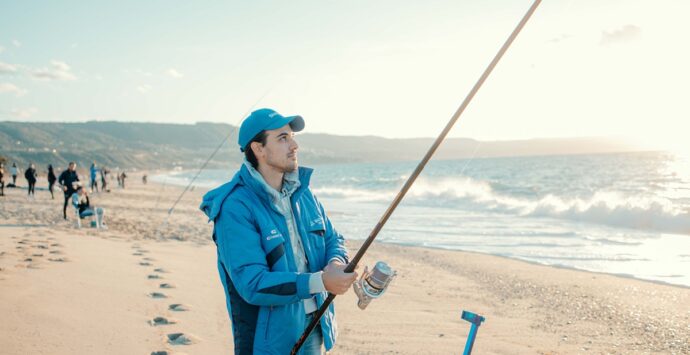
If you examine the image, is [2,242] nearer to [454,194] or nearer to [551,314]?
[551,314]

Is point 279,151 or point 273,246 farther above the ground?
point 279,151

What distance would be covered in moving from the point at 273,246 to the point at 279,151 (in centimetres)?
45

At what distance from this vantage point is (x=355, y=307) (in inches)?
224

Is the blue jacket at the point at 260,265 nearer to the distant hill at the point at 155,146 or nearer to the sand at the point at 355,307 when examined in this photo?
the sand at the point at 355,307

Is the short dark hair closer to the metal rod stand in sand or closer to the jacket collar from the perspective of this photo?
the jacket collar

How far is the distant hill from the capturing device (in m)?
112

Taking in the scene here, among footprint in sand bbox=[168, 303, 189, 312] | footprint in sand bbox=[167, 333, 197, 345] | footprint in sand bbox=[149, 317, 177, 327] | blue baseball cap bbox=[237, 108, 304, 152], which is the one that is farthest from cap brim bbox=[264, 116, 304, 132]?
footprint in sand bbox=[168, 303, 189, 312]

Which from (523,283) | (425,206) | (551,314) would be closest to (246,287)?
(551,314)

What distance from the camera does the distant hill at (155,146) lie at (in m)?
112

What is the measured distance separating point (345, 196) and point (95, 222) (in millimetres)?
23110

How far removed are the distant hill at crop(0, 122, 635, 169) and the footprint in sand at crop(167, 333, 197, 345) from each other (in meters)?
88.6

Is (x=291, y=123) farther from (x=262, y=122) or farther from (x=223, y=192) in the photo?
(x=223, y=192)

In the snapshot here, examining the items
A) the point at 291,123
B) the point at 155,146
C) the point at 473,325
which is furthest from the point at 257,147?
the point at 155,146

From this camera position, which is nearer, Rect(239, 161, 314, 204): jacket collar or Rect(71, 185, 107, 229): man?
Rect(239, 161, 314, 204): jacket collar
